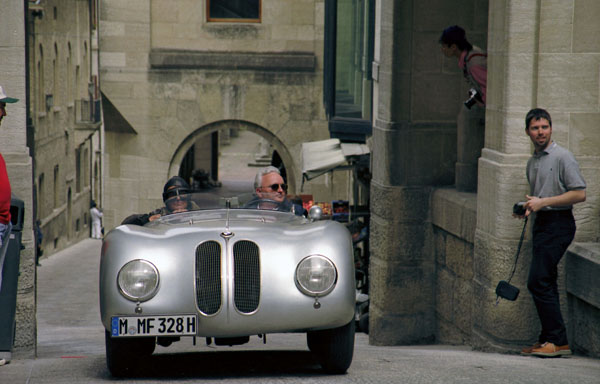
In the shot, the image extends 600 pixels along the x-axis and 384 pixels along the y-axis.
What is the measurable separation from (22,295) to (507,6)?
4745 millimetres

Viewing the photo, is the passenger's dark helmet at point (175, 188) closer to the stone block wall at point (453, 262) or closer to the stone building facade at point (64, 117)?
the stone block wall at point (453, 262)

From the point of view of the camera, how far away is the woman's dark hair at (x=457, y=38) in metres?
9.79

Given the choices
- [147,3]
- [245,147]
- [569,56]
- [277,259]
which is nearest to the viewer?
[277,259]

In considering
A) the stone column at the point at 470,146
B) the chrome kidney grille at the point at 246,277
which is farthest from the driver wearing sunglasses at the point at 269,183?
the stone column at the point at 470,146

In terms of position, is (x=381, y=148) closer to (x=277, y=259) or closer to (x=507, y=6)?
(x=507, y=6)

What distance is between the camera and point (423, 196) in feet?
37.8

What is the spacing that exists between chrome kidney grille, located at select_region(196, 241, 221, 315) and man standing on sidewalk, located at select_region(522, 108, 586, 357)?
2.36 metres

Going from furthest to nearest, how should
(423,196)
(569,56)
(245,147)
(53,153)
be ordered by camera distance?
(245,147), (53,153), (423,196), (569,56)

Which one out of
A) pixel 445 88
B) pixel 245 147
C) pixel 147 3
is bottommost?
pixel 245 147

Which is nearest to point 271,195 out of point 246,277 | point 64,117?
point 246,277

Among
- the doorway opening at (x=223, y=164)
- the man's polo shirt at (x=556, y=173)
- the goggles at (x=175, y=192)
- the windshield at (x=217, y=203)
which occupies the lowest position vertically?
the doorway opening at (x=223, y=164)

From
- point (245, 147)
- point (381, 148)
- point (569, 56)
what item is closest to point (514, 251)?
point (569, 56)

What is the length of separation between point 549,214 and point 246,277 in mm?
2422

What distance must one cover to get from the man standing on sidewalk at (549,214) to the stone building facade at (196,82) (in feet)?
53.6
